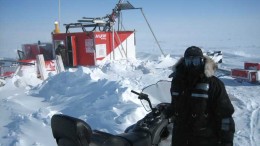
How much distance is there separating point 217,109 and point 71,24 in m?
14.6

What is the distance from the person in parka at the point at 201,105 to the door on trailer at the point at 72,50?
13.6 m

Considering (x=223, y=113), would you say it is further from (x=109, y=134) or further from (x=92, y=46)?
(x=92, y=46)

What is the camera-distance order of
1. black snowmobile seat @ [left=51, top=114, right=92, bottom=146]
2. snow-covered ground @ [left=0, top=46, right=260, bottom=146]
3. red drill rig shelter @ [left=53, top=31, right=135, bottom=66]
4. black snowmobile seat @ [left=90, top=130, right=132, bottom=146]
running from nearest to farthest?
black snowmobile seat @ [left=51, top=114, right=92, bottom=146] → black snowmobile seat @ [left=90, top=130, right=132, bottom=146] → snow-covered ground @ [left=0, top=46, right=260, bottom=146] → red drill rig shelter @ [left=53, top=31, right=135, bottom=66]

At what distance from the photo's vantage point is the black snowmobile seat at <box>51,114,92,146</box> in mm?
2353

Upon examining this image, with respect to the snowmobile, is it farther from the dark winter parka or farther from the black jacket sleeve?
the black jacket sleeve

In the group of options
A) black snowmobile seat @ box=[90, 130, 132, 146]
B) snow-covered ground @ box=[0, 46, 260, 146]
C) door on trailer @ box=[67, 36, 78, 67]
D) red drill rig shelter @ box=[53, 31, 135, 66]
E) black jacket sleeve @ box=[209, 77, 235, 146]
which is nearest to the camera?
black snowmobile seat @ box=[90, 130, 132, 146]

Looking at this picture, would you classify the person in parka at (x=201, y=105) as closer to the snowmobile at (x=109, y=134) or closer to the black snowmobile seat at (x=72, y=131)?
the snowmobile at (x=109, y=134)

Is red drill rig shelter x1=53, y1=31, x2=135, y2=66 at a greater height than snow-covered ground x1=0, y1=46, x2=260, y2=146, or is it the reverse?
red drill rig shelter x1=53, y1=31, x2=135, y2=66

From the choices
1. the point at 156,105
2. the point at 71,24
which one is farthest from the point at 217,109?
the point at 71,24

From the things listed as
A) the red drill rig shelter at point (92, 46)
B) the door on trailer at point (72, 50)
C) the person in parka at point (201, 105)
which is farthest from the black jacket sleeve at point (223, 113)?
the door on trailer at point (72, 50)

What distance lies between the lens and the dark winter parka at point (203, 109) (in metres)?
2.61

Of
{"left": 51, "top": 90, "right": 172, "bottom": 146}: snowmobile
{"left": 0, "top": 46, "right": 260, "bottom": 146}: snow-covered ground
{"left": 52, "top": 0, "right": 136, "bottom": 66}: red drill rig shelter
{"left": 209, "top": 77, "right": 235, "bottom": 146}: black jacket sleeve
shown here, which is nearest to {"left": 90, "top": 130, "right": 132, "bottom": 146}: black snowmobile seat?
{"left": 51, "top": 90, "right": 172, "bottom": 146}: snowmobile

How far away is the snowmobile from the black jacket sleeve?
27.2 inches

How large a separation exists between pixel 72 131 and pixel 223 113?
1290 millimetres
